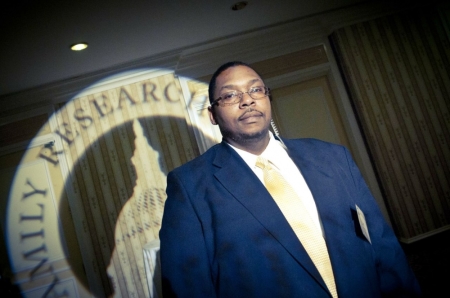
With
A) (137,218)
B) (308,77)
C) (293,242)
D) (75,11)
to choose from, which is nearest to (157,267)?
(293,242)

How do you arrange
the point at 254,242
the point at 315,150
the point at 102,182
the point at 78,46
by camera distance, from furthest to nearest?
the point at 102,182 → the point at 78,46 → the point at 315,150 → the point at 254,242

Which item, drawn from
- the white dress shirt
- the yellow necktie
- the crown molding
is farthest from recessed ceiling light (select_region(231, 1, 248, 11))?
the yellow necktie

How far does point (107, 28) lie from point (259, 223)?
2.36m

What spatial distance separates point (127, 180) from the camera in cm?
350

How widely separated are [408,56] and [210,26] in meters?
2.37

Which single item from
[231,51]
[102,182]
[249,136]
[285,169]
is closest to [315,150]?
[285,169]

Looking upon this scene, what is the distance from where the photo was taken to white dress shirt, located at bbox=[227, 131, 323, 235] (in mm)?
950

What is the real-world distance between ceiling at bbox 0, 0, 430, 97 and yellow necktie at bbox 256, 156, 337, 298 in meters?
1.98

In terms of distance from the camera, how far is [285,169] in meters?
1.01

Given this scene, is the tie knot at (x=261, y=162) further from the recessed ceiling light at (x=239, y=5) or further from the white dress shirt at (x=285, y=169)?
the recessed ceiling light at (x=239, y=5)

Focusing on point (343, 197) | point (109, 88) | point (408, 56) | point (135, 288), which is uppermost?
point (109, 88)

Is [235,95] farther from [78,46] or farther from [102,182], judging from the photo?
[102,182]

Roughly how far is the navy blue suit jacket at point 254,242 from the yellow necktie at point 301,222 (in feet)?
0.08

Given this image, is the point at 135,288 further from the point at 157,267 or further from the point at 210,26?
the point at 210,26
